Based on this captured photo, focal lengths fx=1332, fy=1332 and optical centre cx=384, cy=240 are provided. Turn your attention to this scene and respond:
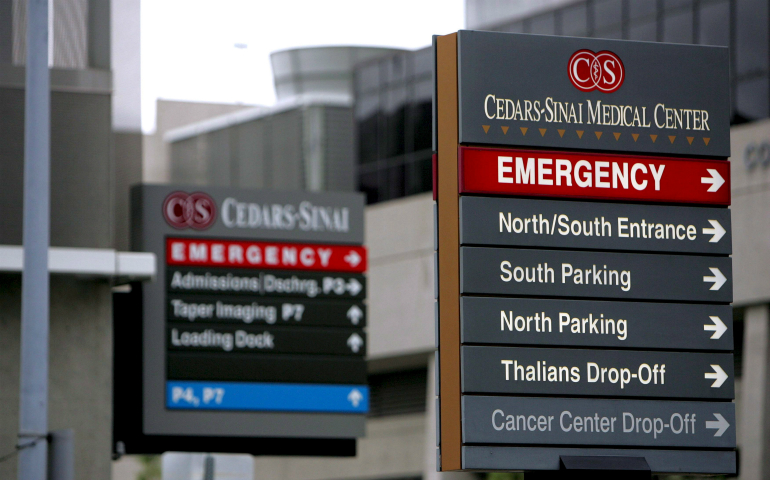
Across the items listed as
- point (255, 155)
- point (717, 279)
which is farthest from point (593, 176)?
point (255, 155)

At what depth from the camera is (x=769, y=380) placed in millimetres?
32250

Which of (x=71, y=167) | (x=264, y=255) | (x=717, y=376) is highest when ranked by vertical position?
(x=71, y=167)

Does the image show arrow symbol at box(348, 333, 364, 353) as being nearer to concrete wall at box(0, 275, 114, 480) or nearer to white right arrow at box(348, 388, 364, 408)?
white right arrow at box(348, 388, 364, 408)

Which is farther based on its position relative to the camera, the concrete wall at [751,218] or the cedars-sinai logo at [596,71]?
the concrete wall at [751,218]

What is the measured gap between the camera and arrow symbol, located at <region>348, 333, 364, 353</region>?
15820 millimetres

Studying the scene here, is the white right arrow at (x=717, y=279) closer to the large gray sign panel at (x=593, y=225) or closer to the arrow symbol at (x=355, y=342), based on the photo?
the large gray sign panel at (x=593, y=225)

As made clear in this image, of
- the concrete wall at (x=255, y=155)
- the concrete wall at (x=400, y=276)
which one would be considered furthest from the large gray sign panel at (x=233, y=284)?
the concrete wall at (x=400, y=276)

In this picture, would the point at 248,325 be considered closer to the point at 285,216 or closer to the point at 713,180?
the point at 285,216

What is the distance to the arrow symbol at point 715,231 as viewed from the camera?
9.67m

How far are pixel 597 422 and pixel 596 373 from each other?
34 centimetres

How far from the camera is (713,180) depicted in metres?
9.77

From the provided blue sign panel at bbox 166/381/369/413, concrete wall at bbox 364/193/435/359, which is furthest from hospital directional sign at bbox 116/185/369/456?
concrete wall at bbox 364/193/435/359

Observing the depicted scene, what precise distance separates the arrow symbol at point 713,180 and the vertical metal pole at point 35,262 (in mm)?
4937

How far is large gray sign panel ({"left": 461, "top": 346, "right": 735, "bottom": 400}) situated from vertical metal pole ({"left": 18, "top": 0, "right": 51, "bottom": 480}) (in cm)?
300
